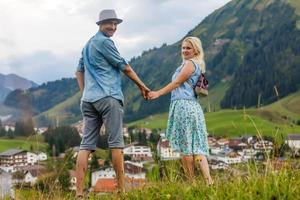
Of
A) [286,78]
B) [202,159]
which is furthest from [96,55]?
[286,78]

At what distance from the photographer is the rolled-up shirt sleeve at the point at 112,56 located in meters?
6.27

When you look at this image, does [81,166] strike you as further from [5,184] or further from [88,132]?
[5,184]

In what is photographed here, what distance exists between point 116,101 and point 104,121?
0.94 feet

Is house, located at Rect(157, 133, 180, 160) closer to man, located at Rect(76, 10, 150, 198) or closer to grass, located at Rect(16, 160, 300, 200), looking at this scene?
man, located at Rect(76, 10, 150, 198)

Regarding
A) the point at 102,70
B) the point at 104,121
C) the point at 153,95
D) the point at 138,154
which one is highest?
the point at 102,70

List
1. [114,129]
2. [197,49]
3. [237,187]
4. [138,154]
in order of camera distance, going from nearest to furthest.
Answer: [237,187] → [114,129] → [197,49] → [138,154]

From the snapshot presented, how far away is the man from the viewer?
6082mm

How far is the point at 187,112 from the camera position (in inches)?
263

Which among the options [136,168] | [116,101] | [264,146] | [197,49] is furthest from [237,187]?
[197,49]

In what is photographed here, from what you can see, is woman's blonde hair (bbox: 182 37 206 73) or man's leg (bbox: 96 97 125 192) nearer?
man's leg (bbox: 96 97 125 192)

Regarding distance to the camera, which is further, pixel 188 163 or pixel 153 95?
pixel 153 95

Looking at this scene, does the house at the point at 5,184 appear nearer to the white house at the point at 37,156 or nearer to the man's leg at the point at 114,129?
the white house at the point at 37,156

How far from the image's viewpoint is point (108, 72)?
6309 millimetres

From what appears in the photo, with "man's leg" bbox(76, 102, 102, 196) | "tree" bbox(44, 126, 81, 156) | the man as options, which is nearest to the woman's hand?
the man
